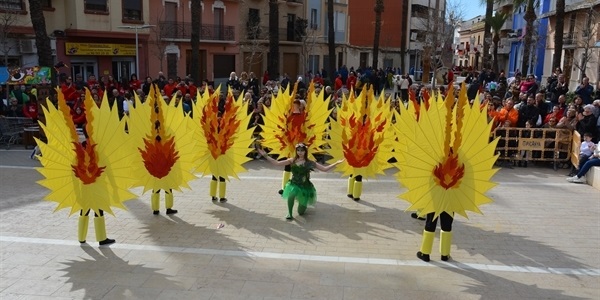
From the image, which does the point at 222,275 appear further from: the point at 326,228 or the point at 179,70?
the point at 179,70

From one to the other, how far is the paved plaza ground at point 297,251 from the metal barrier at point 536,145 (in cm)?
290

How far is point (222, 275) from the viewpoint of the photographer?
21.5ft

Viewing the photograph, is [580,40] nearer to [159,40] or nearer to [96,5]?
[159,40]

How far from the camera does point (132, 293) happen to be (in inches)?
238

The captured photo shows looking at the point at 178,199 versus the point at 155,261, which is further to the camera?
the point at 178,199

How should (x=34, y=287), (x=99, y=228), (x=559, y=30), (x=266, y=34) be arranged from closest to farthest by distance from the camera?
1. (x=34, y=287)
2. (x=99, y=228)
3. (x=559, y=30)
4. (x=266, y=34)

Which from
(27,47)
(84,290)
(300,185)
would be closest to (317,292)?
(84,290)

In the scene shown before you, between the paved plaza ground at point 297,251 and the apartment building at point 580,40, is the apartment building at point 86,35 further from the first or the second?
the apartment building at point 580,40

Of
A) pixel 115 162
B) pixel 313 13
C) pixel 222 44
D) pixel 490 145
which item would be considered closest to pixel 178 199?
pixel 115 162

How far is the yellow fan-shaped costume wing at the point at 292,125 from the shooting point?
10.4 meters

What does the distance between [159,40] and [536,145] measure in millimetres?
22530

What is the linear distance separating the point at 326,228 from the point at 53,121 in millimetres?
4406

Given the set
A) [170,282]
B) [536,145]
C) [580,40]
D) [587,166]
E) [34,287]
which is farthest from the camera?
[580,40]

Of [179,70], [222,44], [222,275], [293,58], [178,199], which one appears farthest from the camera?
[293,58]
